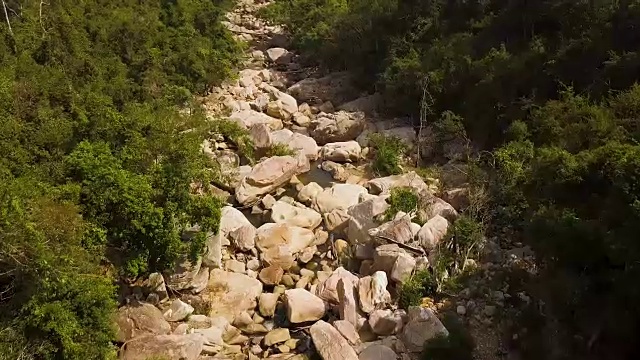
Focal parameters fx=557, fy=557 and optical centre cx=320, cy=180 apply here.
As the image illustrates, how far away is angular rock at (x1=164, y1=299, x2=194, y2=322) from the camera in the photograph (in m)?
17.1

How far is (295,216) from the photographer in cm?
2236

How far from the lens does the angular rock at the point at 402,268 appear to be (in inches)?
699

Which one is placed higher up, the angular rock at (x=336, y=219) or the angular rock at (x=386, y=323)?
the angular rock at (x=386, y=323)

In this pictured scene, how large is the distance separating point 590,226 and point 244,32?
109 ft

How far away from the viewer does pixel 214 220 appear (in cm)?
1733

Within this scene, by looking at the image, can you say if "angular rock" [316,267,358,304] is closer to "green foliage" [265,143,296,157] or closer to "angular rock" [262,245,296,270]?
"angular rock" [262,245,296,270]

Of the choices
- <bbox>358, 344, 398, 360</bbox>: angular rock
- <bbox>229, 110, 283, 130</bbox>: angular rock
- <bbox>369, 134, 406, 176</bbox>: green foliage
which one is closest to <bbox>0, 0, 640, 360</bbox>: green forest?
<bbox>369, 134, 406, 176</bbox>: green foliage

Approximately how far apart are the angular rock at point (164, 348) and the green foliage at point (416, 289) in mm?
6204

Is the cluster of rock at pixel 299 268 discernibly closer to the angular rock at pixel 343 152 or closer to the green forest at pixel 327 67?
the angular rock at pixel 343 152

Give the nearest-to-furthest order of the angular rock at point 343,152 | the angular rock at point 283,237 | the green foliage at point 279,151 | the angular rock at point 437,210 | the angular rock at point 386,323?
the angular rock at point 386,323
the angular rock at point 437,210
the angular rock at point 283,237
the green foliage at point 279,151
the angular rock at point 343,152

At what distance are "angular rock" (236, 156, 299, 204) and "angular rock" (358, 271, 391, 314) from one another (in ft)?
25.1

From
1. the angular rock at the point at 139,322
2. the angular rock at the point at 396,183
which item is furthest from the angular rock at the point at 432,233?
the angular rock at the point at 139,322

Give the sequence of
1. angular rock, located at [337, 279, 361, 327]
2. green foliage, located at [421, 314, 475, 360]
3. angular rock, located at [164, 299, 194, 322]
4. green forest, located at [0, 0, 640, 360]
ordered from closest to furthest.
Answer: green forest, located at [0, 0, 640, 360]
green foliage, located at [421, 314, 475, 360]
angular rock, located at [337, 279, 361, 327]
angular rock, located at [164, 299, 194, 322]

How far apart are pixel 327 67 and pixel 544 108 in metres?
16.0
